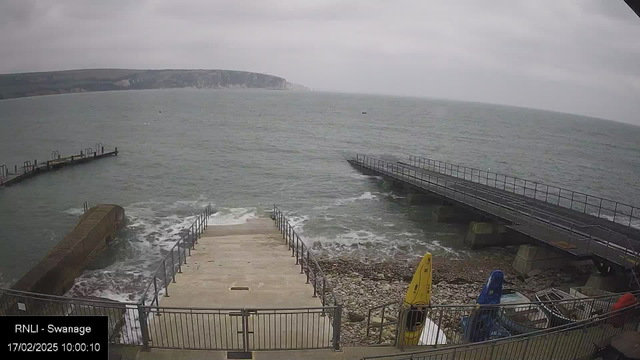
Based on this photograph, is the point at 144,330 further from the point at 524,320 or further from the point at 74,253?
the point at 74,253

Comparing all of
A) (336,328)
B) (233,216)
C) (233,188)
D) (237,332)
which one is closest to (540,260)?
(336,328)

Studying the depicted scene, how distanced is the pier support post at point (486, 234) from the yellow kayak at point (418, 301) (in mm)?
16652

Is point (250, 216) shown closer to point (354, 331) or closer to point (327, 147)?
point (354, 331)

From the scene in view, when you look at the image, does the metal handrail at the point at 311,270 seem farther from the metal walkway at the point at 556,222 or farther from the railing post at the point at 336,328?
the metal walkway at the point at 556,222

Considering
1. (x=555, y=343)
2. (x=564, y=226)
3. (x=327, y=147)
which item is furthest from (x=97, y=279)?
(x=327, y=147)

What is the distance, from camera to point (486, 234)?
933 inches

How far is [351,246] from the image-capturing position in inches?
941

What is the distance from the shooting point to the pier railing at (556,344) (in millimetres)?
7480

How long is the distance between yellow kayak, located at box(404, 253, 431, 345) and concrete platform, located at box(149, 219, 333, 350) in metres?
1.78

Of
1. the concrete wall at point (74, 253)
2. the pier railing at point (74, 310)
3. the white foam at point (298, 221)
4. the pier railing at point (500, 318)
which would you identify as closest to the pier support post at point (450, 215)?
the white foam at point (298, 221)

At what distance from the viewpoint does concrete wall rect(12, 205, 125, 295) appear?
16.1 metres

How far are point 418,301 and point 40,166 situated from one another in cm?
4645

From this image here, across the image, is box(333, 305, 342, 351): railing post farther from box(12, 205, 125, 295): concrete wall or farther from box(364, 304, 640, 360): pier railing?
box(12, 205, 125, 295): concrete wall

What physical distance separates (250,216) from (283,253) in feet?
46.7
